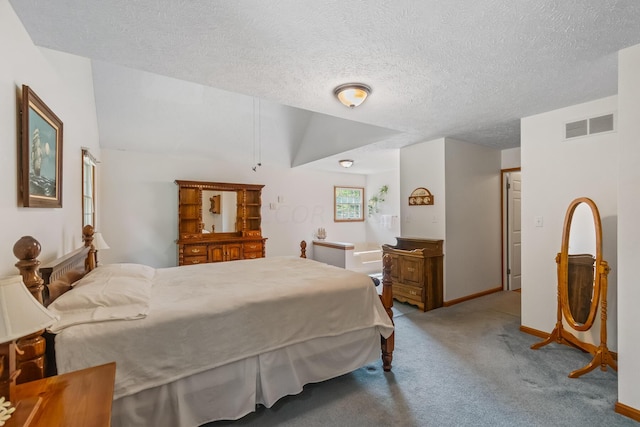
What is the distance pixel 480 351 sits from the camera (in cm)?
273

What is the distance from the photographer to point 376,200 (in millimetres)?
7301

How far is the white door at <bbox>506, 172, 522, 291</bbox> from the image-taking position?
471 centimetres

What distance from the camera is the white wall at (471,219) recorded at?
4.09 meters

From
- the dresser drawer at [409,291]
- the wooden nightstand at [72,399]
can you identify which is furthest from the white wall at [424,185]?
the wooden nightstand at [72,399]

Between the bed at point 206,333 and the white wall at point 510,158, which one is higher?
the white wall at point 510,158

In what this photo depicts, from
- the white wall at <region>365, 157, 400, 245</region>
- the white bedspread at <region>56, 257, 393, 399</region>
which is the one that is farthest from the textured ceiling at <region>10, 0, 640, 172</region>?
the white wall at <region>365, 157, 400, 245</region>

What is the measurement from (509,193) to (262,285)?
445 centimetres

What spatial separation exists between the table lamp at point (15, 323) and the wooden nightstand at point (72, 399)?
2cm

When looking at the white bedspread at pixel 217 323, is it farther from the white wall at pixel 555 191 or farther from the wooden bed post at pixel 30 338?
the white wall at pixel 555 191

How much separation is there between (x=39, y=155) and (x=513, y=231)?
19.0ft

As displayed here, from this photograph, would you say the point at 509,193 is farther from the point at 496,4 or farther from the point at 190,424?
the point at 190,424

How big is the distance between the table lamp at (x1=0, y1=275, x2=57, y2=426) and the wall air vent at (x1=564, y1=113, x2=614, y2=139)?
3.99 m

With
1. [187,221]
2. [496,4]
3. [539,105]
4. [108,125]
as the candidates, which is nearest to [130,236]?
[187,221]

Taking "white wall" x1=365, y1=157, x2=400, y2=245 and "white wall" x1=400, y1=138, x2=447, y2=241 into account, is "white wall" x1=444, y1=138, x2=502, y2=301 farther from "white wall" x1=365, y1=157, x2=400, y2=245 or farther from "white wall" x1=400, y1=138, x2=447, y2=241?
"white wall" x1=365, y1=157, x2=400, y2=245
